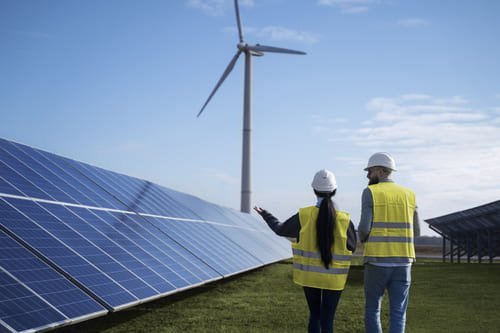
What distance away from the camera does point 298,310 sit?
12.9 metres

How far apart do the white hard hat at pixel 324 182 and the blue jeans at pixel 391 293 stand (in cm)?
122

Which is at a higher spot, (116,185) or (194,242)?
(116,185)

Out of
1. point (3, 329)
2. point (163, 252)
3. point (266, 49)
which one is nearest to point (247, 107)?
point (266, 49)

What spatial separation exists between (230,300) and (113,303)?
6576 millimetres

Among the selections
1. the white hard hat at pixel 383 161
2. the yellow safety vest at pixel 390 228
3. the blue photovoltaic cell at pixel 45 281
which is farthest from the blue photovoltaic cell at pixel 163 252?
the white hard hat at pixel 383 161

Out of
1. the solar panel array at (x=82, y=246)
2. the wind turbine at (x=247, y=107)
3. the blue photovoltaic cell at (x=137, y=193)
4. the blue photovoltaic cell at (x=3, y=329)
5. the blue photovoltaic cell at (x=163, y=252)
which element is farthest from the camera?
the wind turbine at (x=247, y=107)

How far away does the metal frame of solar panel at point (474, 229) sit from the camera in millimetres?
44094

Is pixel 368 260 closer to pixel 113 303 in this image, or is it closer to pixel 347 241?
pixel 347 241

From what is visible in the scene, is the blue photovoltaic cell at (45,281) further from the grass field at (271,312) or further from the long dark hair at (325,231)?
the long dark hair at (325,231)

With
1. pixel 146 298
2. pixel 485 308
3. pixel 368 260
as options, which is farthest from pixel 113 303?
pixel 485 308

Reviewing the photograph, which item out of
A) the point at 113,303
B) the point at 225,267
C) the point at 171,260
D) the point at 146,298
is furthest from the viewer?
the point at 225,267

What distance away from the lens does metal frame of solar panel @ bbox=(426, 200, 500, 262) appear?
44.1 metres

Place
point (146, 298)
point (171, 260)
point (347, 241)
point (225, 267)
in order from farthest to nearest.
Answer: point (225, 267), point (171, 260), point (146, 298), point (347, 241)

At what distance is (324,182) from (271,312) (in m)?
6.25
